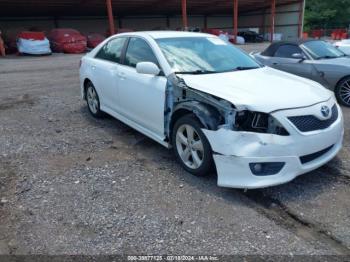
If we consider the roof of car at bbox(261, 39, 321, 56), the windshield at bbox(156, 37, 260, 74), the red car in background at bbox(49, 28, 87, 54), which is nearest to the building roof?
the red car in background at bbox(49, 28, 87, 54)

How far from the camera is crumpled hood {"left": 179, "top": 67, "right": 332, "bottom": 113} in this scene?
3367 mm

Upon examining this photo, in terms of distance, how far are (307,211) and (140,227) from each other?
157 centimetres

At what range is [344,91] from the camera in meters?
6.96

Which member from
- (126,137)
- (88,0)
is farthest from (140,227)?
(88,0)

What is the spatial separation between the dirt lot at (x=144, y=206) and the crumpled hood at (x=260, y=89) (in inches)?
35.8

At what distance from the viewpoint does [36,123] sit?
6.16 metres

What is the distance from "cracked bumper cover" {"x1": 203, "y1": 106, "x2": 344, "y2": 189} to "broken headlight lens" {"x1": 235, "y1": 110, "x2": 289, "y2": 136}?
0.18 ft

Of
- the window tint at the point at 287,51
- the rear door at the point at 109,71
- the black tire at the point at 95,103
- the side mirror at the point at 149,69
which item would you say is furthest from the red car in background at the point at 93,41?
the side mirror at the point at 149,69

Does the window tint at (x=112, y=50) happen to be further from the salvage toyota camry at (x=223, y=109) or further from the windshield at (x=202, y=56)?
the windshield at (x=202, y=56)

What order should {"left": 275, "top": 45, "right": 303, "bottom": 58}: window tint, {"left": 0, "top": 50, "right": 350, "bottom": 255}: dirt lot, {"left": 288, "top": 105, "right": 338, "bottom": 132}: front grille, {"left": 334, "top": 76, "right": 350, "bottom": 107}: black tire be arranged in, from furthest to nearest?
{"left": 275, "top": 45, "right": 303, "bottom": 58}: window tint
{"left": 334, "top": 76, "right": 350, "bottom": 107}: black tire
{"left": 288, "top": 105, "right": 338, "bottom": 132}: front grille
{"left": 0, "top": 50, "right": 350, "bottom": 255}: dirt lot

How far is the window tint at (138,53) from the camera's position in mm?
4562

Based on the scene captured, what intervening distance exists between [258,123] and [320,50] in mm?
5173

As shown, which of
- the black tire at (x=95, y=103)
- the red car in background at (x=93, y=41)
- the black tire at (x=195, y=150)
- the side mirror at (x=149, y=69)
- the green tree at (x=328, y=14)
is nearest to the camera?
the black tire at (x=195, y=150)

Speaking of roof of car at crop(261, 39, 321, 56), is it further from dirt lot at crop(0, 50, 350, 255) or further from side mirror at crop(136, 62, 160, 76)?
side mirror at crop(136, 62, 160, 76)
